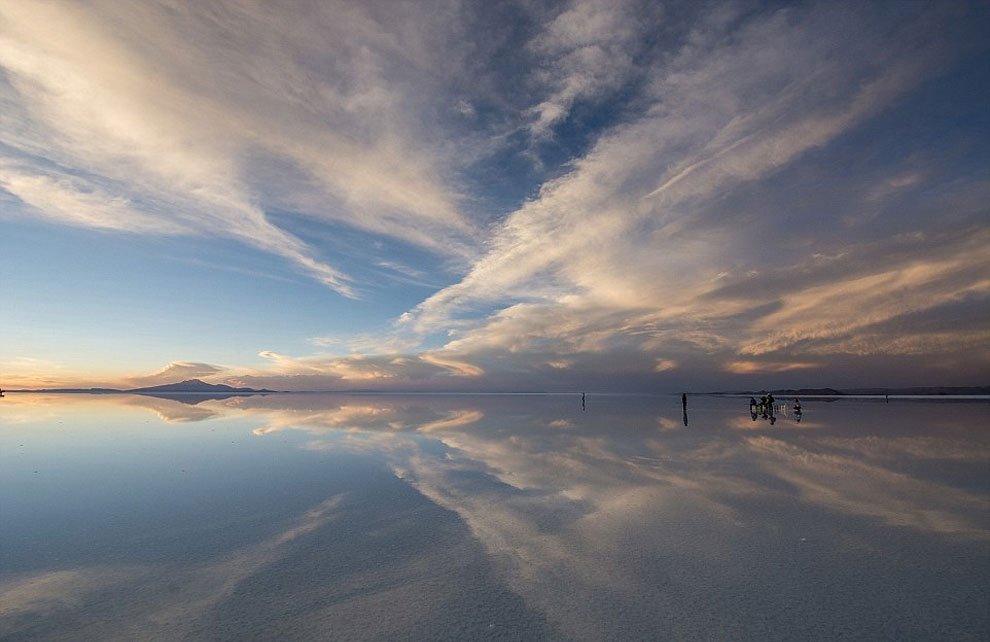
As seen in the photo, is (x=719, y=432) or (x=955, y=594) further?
(x=719, y=432)

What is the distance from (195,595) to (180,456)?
16516mm

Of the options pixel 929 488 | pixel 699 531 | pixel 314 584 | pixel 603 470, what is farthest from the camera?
pixel 603 470

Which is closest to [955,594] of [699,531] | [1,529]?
[699,531]

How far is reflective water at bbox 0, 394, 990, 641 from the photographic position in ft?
20.9

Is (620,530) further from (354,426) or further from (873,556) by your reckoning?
(354,426)

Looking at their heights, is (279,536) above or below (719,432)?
below

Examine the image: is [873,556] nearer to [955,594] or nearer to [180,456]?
[955,594]

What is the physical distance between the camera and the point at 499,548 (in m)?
9.16

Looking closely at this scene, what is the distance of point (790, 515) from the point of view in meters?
11.1

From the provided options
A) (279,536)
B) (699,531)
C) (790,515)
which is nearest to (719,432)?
(790,515)

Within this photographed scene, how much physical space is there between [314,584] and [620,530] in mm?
5981

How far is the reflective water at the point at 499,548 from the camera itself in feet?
20.9

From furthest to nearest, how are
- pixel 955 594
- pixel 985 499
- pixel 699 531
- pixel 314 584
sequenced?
1. pixel 985 499
2. pixel 699 531
3. pixel 314 584
4. pixel 955 594

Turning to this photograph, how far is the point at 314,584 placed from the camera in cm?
757
